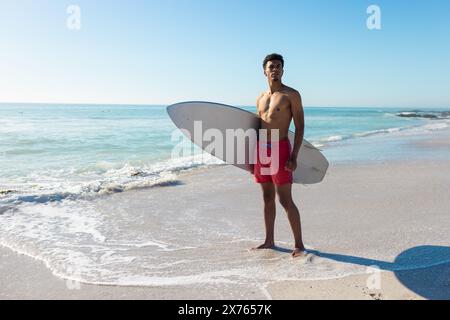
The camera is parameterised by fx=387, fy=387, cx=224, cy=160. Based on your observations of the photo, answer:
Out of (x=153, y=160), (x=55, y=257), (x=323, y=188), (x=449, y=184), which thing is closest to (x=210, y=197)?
(x=323, y=188)

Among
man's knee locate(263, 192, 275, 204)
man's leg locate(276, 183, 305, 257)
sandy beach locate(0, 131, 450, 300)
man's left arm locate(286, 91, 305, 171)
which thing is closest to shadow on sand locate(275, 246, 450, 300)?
sandy beach locate(0, 131, 450, 300)

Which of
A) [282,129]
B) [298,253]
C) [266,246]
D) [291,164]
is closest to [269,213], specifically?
[266,246]

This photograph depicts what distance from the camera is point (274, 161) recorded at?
324cm

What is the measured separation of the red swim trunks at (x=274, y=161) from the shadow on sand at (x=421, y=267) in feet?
2.21

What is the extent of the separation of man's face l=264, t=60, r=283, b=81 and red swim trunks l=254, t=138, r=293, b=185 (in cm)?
53

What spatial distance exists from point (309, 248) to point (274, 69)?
1596mm

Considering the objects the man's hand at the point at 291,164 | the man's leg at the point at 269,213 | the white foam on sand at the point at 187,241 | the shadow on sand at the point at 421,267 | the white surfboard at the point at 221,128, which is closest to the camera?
the shadow on sand at the point at 421,267

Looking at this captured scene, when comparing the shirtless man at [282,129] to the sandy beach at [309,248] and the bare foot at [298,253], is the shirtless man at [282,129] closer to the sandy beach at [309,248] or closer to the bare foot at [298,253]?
the bare foot at [298,253]

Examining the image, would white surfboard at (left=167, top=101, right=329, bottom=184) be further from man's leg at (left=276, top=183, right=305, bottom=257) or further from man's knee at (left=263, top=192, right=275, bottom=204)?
man's leg at (left=276, top=183, right=305, bottom=257)

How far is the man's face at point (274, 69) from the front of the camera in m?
3.22

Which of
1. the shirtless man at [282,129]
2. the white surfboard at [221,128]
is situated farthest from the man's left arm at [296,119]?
the white surfboard at [221,128]

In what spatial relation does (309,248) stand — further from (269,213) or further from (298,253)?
(269,213)

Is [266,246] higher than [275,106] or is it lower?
lower
